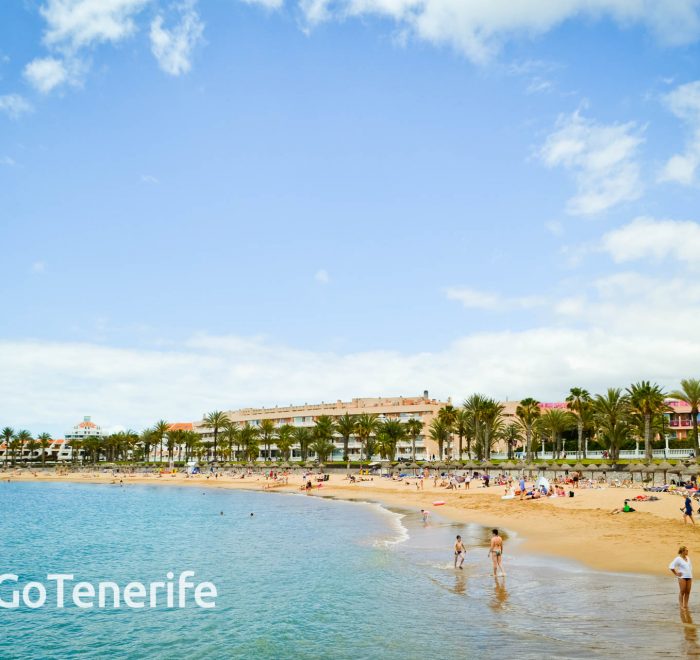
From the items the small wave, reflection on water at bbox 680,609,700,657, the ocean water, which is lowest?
the small wave

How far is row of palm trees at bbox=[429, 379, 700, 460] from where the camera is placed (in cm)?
7038

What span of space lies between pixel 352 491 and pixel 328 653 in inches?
2572

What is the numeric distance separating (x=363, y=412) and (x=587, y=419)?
2441 inches

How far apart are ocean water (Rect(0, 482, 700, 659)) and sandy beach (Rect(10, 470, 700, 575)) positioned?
7.07 feet

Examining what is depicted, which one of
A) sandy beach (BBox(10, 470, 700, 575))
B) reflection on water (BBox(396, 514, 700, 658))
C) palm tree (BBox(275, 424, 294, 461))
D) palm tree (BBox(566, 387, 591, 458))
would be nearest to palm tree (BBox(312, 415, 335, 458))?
palm tree (BBox(275, 424, 294, 461))

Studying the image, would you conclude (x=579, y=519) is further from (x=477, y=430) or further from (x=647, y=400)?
(x=477, y=430)

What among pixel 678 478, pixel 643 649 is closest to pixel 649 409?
pixel 678 478

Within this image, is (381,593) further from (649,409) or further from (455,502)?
(649,409)

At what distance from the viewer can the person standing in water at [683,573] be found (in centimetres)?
1712

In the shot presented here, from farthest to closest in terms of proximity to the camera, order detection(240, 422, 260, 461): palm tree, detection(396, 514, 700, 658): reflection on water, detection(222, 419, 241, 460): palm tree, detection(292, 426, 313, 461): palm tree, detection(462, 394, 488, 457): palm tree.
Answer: detection(222, 419, 241, 460): palm tree, detection(240, 422, 260, 461): palm tree, detection(292, 426, 313, 461): palm tree, detection(462, 394, 488, 457): palm tree, detection(396, 514, 700, 658): reflection on water

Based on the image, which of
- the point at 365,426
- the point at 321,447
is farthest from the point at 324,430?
the point at 365,426

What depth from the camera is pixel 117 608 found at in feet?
78.0

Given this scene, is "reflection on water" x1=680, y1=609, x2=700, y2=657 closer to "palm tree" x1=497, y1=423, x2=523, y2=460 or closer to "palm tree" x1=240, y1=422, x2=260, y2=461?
"palm tree" x1=497, y1=423, x2=523, y2=460

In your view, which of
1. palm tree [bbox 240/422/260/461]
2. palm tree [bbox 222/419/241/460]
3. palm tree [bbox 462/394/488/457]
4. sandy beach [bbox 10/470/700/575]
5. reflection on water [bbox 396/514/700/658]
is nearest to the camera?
reflection on water [bbox 396/514/700/658]
